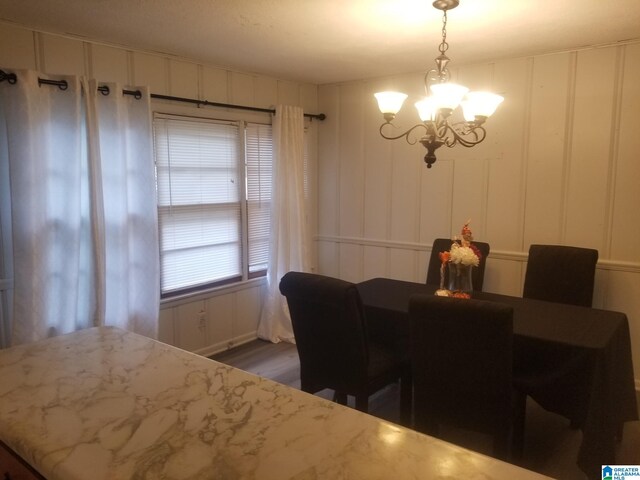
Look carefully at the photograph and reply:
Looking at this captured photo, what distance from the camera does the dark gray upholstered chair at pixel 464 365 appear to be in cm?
200

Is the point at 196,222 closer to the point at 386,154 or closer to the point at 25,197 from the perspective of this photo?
the point at 25,197

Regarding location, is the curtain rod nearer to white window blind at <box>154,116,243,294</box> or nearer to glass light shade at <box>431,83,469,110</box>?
white window blind at <box>154,116,243,294</box>

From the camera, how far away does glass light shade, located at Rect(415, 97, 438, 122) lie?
237 centimetres

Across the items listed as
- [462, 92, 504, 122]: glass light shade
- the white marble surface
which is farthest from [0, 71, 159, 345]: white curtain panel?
[462, 92, 504, 122]: glass light shade

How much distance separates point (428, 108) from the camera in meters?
2.41

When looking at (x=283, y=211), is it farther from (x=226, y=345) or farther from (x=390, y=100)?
(x=390, y=100)

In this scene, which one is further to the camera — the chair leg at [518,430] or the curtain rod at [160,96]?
the curtain rod at [160,96]

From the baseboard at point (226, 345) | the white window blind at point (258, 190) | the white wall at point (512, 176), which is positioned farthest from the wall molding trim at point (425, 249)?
the baseboard at point (226, 345)

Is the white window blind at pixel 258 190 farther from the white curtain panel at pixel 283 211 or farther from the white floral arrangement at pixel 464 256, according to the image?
the white floral arrangement at pixel 464 256

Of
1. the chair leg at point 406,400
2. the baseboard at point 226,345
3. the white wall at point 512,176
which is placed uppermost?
the white wall at point 512,176

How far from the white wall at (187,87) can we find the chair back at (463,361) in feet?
7.11

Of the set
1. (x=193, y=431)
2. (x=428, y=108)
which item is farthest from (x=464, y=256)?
(x=193, y=431)

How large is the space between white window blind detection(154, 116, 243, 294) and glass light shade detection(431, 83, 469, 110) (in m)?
2.09

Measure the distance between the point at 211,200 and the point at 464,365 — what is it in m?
2.50
